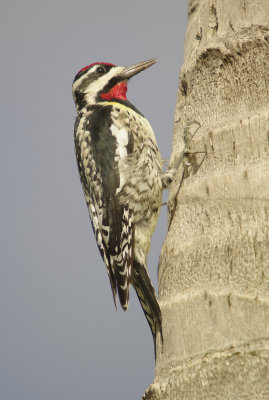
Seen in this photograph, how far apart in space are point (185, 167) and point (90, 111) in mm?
1814

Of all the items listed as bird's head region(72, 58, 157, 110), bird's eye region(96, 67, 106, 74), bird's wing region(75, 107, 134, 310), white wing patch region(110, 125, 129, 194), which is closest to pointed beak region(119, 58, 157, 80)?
bird's head region(72, 58, 157, 110)

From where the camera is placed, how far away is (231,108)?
311 cm

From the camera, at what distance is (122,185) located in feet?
14.3

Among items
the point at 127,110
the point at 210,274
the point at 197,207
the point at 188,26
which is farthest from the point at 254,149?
the point at 127,110

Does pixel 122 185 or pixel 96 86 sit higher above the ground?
pixel 96 86

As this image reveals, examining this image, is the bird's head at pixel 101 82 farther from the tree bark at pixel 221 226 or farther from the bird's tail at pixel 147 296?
the bird's tail at pixel 147 296

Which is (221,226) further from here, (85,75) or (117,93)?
(85,75)

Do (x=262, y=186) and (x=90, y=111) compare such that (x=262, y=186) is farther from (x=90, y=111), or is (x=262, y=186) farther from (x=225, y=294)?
(x=90, y=111)

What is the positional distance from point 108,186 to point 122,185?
0.35 ft

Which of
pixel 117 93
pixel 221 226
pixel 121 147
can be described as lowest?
pixel 121 147

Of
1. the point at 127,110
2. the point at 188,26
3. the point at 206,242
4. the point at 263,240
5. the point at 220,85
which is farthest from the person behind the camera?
the point at 127,110

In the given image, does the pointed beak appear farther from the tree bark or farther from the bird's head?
the tree bark

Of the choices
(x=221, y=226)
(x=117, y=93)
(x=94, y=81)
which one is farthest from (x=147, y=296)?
(x=94, y=81)

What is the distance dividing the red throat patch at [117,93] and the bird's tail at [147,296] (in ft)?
5.46
